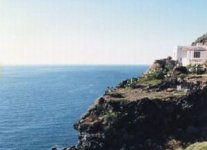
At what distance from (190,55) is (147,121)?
127 ft

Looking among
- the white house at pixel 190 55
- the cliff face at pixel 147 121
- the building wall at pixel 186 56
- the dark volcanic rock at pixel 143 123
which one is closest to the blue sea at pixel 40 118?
the cliff face at pixel 147 121

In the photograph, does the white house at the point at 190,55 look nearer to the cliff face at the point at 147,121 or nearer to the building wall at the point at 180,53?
the building wall at the point at 180,53

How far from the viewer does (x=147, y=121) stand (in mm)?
66062

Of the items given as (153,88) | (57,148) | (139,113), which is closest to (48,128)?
(57,148)

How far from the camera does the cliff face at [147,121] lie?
6362 cm

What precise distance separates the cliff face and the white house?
26.0 meters

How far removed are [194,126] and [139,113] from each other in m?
8.32

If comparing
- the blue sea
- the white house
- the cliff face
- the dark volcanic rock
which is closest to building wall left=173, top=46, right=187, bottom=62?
the white house

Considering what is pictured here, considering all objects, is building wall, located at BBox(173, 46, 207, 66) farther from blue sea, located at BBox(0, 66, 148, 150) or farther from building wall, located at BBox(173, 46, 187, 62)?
blue sea, located at BBox(0, 66, 148, 150)

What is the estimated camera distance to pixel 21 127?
105m

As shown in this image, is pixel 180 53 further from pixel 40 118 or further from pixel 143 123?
pixel 143 123

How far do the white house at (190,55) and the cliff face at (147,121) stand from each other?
2605 centimetres

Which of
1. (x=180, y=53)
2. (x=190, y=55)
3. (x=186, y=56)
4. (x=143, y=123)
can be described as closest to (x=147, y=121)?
(x=143, y=123)

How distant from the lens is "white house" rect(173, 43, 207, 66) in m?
98.2
